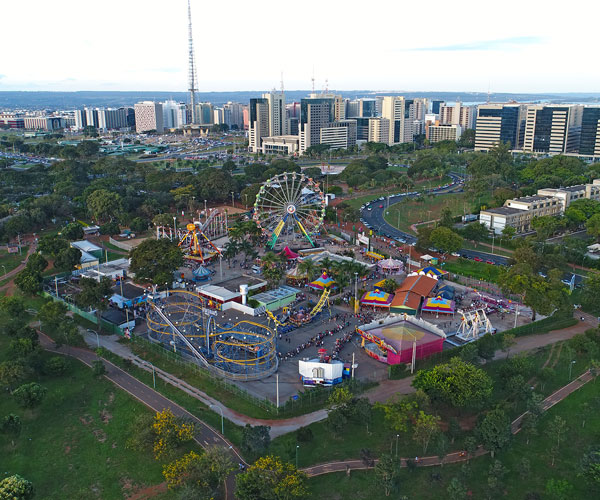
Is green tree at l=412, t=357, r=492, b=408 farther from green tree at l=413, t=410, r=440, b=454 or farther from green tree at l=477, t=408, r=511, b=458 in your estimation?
green tree at l=413, t=410, r=440, b=454

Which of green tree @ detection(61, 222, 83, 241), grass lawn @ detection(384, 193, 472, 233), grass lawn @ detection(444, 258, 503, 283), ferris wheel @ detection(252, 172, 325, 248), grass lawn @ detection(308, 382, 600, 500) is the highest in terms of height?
ferris wheel @ detection(252, 172, 325, 248)

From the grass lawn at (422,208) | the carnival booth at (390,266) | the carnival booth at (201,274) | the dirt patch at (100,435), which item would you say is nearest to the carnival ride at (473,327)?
the carnival booth at (390,266)

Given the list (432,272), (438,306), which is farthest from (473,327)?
(432,272)

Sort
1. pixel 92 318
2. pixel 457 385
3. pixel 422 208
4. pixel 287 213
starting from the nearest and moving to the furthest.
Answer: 1. pixel 457 385
2. pixel 92 318
3. pixel 287 213
4. pixel 422 208

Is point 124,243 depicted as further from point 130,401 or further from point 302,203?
point 130,401

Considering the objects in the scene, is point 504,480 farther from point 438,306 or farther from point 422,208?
point 422,208

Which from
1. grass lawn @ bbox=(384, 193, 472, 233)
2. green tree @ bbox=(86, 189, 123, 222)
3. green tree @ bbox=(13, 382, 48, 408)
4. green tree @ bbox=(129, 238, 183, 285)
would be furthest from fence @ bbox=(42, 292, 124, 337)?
grass lawn @ bbox=(384, 193, 472, 233)
